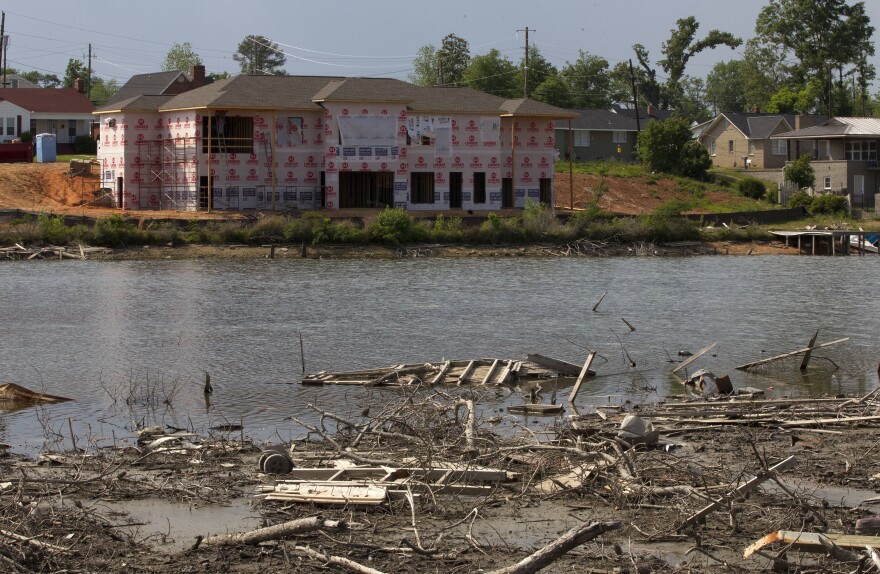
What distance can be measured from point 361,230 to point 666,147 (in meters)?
32.1

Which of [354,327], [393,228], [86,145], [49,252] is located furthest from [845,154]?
[354,327]

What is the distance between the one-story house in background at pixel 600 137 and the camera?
9762 cm

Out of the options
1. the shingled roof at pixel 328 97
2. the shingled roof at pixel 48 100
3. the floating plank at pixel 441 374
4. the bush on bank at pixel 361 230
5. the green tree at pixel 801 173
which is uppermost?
the shingled roof at pixel 48 100

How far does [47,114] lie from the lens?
86.9 metres

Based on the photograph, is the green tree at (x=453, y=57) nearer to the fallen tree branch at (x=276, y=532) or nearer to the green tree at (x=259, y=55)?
the green tree at (x=259, y=55)

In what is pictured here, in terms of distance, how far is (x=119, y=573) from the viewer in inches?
432

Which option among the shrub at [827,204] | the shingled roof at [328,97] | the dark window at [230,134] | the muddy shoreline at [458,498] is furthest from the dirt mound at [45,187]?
the muddy shoreline at [458,498]

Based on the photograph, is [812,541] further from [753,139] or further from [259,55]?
[259,55]

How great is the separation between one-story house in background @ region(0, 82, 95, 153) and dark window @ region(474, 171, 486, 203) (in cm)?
3385

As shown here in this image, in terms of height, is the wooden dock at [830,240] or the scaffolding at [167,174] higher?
the scaffolding at [167,174]

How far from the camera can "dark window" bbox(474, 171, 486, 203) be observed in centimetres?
6581

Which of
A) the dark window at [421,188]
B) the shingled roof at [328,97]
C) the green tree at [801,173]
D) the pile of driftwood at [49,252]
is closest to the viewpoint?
the pile of driftwood at [49,252]

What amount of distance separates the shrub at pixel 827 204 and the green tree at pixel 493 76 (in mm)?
40531

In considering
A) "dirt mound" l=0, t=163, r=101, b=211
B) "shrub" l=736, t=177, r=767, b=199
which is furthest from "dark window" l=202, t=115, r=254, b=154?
"shrub" l=736, t=177, r=767, b=199
